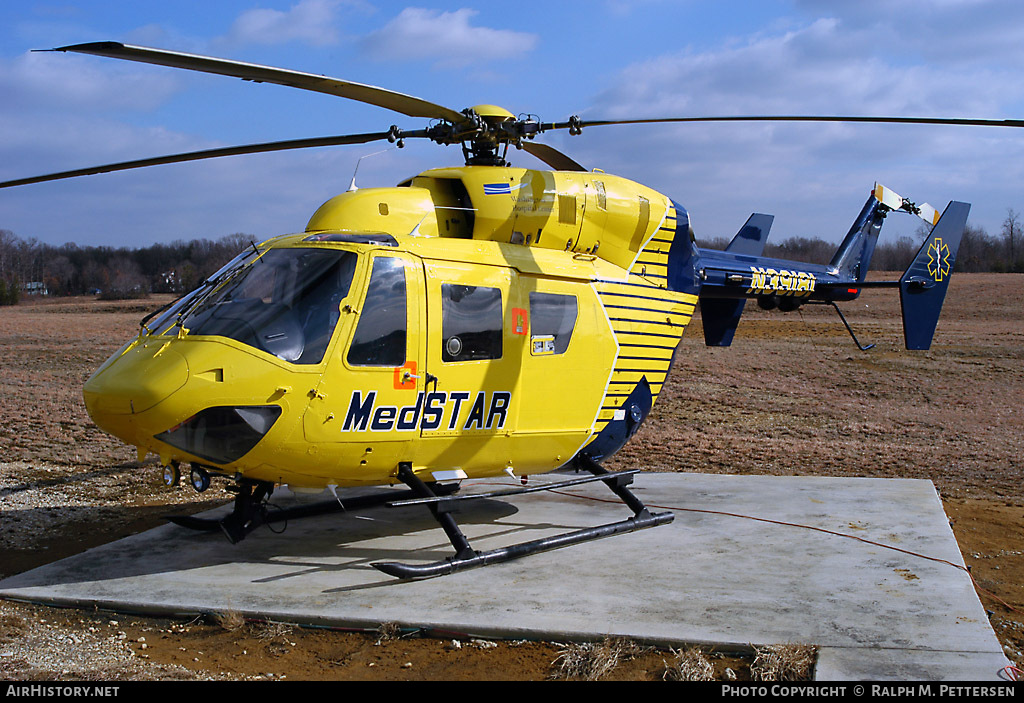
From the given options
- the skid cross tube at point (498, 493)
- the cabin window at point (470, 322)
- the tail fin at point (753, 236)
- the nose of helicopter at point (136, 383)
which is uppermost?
the tail fin at point (753, 236)

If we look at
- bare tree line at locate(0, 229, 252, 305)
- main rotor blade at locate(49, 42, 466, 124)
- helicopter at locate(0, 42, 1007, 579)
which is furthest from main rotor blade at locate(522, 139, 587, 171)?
bare tree line at locate(0, 229, 252, 305)

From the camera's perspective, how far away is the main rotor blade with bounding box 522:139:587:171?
7.82 metres

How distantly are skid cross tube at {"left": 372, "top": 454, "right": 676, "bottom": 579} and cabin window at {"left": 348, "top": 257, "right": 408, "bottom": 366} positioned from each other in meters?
0.94

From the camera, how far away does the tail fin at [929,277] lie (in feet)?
33.8

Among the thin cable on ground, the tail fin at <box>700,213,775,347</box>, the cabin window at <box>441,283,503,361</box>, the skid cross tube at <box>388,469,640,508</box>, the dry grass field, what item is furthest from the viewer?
the tail fin at <box>700,213,775,347</box>

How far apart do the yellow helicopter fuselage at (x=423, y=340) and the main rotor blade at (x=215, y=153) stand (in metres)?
0.46

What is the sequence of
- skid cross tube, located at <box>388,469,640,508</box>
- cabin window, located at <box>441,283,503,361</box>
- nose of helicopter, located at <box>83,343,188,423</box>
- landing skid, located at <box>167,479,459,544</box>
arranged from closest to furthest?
1. nose of helicopter, located at <box>83,343,188,423</box>
2. skid cross tube, located at <box>388,469,640,508</box>
3. cabin window, located at <box>441,283,503,361</box>
4. landing skid, located at <box>167,479,459,544</box>

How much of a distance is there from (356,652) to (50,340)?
2382cm

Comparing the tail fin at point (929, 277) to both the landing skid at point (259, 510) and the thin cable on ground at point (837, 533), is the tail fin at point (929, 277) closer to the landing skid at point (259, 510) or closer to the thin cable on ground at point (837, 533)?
the thin cable on ground at point (837, 533)

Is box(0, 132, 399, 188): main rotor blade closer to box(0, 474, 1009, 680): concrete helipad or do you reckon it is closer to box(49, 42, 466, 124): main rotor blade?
box(49, 42, 466, 124): main rotor blade

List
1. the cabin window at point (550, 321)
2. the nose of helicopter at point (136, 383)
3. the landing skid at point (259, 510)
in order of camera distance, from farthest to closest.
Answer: the cabin window at point (550, 321)
the landing skid at point (259, 510)
the nose of helicopter at point (136, 383)

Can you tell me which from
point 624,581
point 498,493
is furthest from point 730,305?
point 624,581

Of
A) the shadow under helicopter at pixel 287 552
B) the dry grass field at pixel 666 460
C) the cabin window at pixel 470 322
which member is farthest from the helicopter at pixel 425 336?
the dry grass field at pixel 666 460

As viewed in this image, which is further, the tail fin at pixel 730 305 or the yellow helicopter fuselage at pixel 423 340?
the tail fin at pixel 730 305
